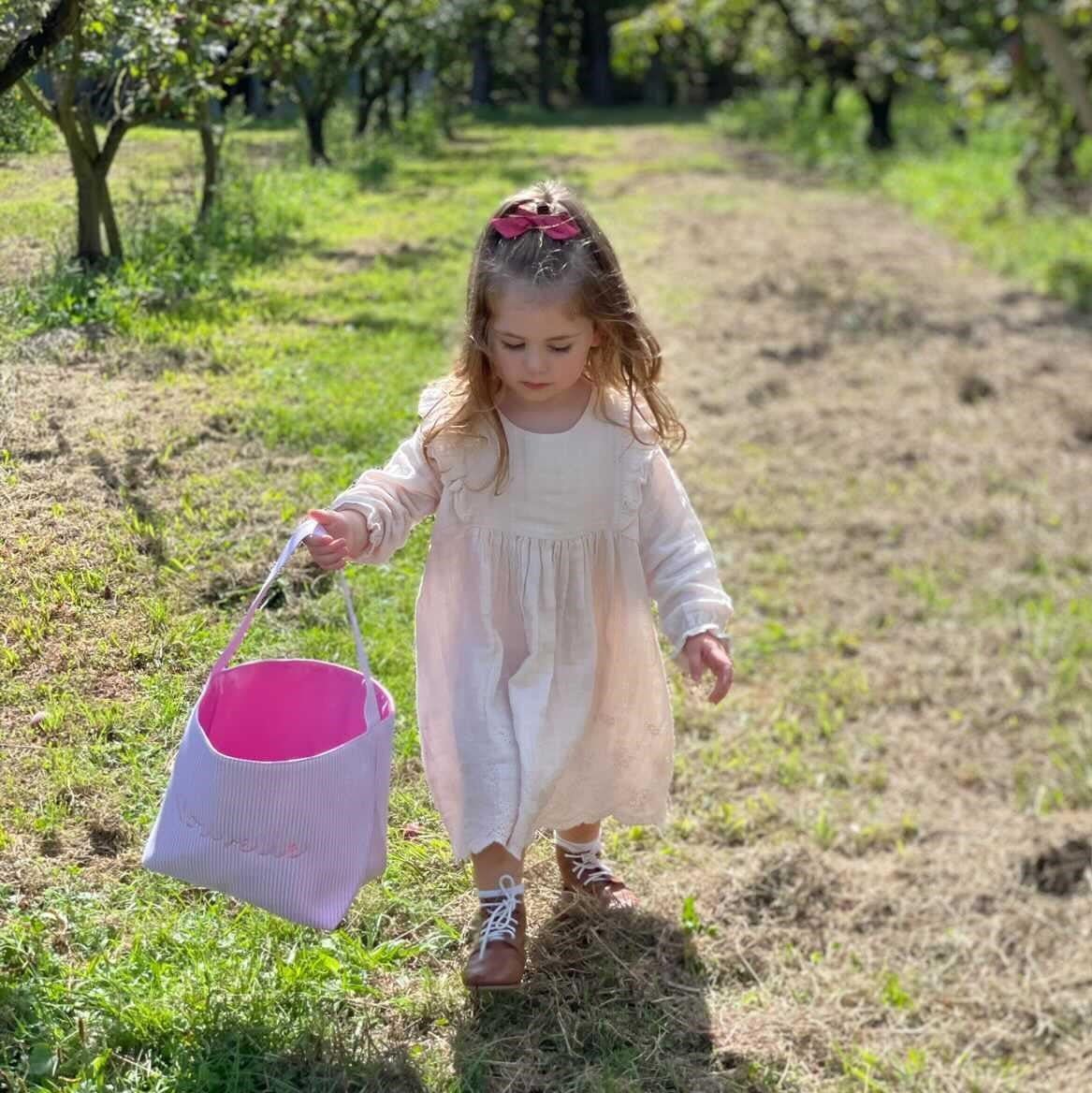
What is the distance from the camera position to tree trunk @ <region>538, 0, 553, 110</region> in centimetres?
3269

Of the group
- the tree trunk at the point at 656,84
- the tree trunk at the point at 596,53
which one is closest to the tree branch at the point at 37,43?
the tree trunk at the point at 596,53

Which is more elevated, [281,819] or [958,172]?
[958,172]

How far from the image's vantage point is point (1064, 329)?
960 centimetres

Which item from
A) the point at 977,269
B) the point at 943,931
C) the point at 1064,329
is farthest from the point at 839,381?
the point at 943,931

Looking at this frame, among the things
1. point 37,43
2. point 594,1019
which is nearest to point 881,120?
point 37,43

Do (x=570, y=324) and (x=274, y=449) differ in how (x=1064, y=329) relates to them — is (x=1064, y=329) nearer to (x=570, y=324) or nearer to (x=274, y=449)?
(x=274, y=449)

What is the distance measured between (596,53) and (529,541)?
36.0 meters

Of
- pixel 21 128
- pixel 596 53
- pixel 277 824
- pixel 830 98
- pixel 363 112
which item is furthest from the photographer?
pixel 596 53

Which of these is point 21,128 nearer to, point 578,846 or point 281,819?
point 281,819

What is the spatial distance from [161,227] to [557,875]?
8.16 ft

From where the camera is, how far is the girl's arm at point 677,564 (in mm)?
2436

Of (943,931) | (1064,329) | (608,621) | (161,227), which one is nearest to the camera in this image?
(608,621)

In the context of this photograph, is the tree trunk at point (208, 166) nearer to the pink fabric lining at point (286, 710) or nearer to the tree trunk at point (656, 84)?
the pink fabric lining at point (286, 710)

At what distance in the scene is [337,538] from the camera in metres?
2.30
